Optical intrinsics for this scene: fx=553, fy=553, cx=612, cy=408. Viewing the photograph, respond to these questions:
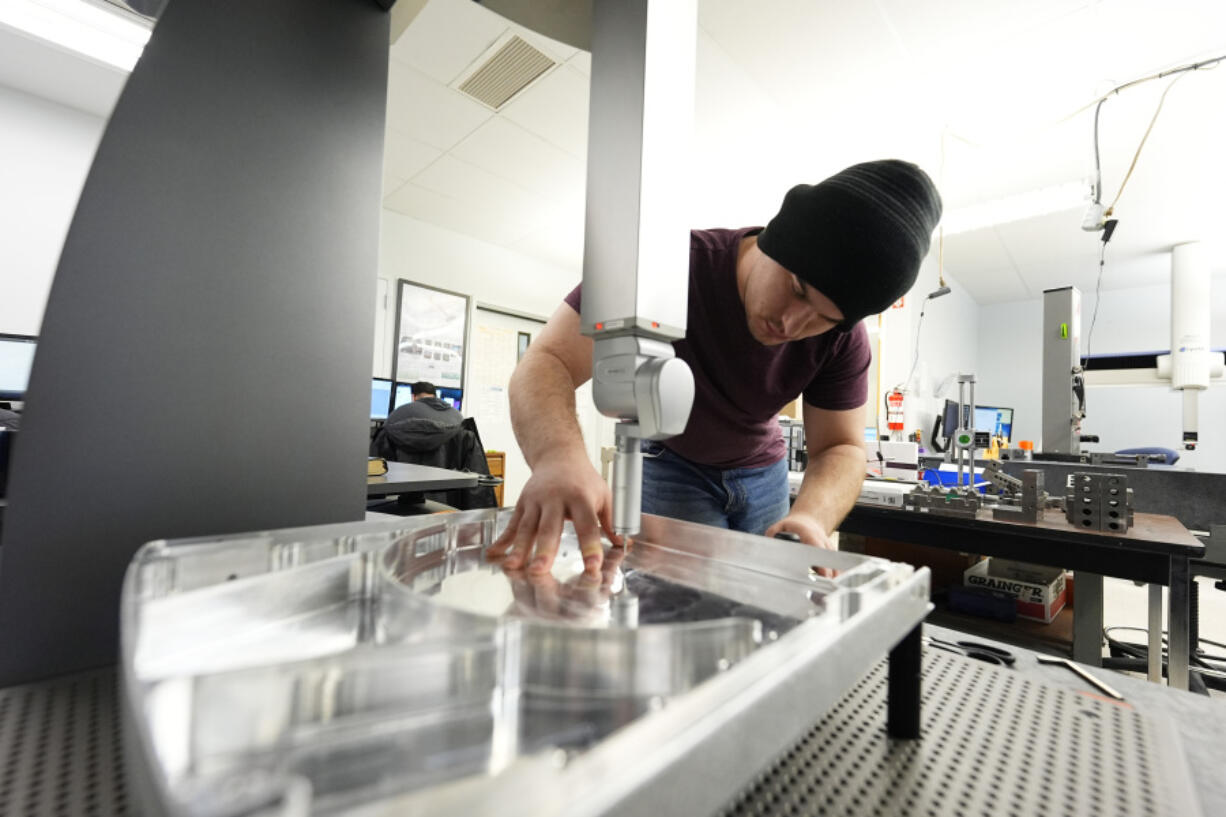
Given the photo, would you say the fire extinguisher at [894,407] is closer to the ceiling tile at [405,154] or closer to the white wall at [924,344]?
the white wall at [924,344]

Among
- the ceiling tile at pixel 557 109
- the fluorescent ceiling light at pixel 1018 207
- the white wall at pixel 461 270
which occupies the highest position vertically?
the fluorescent ceiling light at pixel 1018 207

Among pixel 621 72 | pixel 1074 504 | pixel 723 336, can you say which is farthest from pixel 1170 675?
pixel 621 72

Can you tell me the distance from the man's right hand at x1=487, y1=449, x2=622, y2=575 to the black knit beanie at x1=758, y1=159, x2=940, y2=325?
1.42 feet

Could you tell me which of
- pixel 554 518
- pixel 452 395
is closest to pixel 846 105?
pixel 554 518

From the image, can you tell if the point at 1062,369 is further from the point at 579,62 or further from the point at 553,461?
the point at 553,461

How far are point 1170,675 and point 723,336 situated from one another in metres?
1.51

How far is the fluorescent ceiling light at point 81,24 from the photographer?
→ 1.87 metres

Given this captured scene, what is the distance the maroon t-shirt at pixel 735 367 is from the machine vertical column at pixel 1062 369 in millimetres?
1900

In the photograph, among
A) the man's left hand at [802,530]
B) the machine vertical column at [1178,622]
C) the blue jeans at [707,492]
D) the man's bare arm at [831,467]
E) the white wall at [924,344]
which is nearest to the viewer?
the man's left hand at [802,530]

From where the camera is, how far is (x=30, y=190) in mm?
2848

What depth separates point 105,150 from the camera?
0.42 meters

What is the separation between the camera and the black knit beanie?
2.40ft

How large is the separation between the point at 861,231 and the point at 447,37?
2422mm

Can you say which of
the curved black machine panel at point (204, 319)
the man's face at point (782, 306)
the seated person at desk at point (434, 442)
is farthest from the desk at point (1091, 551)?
the seated person at desk at point (434, 442)
